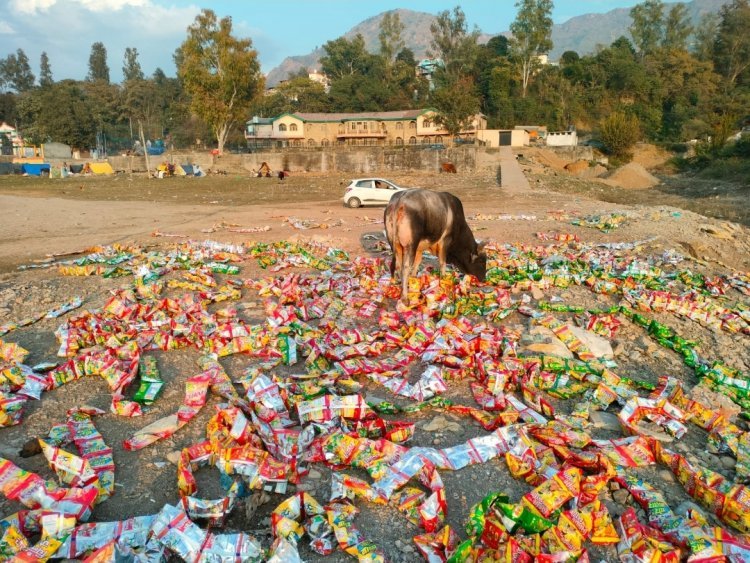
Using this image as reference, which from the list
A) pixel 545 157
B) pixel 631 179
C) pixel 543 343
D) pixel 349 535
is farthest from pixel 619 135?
pixel 349 535

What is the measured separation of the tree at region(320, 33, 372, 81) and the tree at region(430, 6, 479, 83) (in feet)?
53.6

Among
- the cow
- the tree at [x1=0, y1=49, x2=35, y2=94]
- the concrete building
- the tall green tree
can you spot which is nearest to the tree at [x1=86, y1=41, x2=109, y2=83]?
the tree at [x1=0, y1=49, x2=35, y2=94]

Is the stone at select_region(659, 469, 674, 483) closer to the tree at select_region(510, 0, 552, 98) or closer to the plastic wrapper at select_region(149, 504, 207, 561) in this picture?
the plastic wrapper at select_region(149, 504, 207, 561)

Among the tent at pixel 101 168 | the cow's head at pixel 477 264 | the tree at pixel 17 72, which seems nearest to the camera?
the cow's head at pixel 477 264

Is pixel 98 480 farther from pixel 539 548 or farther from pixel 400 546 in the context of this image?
pixel 539 548

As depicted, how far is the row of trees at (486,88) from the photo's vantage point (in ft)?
167

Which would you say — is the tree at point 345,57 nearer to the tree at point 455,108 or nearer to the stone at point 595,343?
the tree at point 455,108

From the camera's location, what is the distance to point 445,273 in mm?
8953

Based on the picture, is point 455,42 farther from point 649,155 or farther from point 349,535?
point 349,535

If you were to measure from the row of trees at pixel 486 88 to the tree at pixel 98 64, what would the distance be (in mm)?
32914

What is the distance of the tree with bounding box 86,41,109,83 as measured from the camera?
11028 cm

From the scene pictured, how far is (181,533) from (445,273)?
6566mm

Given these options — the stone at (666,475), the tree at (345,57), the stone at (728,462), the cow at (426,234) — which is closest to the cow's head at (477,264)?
the cow at (426,234)

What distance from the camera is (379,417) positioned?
4555 millimetres
